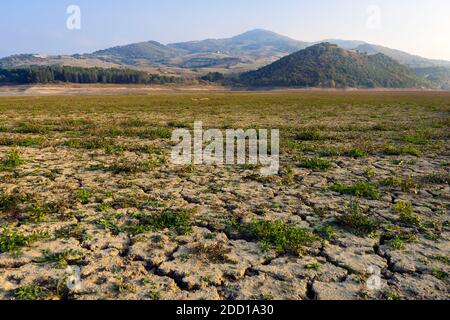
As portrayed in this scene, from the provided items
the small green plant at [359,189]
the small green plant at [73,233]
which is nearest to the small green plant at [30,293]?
the small green plant at [73,233]

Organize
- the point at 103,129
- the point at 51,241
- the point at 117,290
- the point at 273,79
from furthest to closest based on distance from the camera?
the point at 273,79, the point at 103,129, the point at 51,241, the point at 117,290

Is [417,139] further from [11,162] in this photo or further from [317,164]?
[11,162]

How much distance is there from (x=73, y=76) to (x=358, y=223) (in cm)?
15818

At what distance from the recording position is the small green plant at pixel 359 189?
30.5ft

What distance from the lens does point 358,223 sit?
739 centimetres

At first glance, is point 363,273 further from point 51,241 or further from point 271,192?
point 51,241

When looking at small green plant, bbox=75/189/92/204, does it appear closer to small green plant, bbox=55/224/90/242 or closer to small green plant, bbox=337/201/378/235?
small green plant, bbox=55/224/90/242

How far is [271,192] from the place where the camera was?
9.55m

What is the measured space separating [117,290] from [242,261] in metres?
1.90

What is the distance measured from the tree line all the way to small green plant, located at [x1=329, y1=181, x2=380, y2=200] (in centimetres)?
14724

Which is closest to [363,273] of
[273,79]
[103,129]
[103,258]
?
[103,258]

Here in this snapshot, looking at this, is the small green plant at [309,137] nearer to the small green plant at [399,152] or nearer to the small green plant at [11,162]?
the small green plant at [399,152]

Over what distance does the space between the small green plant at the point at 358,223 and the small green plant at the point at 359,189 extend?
1.46m

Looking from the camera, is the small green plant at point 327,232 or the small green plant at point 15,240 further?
the small green plant at point 327,232
